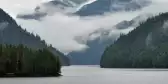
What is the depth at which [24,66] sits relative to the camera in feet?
514

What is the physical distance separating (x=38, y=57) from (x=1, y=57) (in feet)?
43.8

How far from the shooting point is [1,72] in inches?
6161

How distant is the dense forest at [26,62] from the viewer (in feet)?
511

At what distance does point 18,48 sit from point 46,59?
11330 mm

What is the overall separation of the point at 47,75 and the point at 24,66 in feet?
36.9

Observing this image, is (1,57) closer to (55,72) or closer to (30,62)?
(30,62)

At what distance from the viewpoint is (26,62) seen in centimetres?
15862

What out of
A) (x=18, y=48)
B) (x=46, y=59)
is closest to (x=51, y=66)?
(x=46, y=59)

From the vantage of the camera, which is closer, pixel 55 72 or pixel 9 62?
pixel 9 62

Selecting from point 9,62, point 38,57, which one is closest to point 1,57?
point 9,62

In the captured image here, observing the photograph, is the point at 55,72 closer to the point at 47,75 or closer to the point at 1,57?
the point at 47,75

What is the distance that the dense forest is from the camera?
156 meters

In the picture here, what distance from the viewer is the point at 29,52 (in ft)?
536

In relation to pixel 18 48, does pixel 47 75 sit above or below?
below
